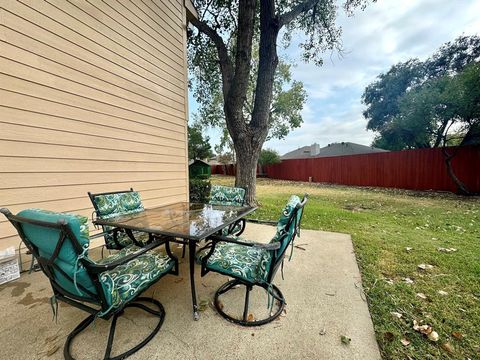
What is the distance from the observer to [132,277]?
4.74ft

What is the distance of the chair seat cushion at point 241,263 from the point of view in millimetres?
1526

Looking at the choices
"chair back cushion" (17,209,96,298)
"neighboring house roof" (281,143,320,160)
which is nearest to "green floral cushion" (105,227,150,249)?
"chair back cushion" (17,209,96,298)

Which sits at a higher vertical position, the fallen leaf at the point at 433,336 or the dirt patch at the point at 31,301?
the fallen leaf at the point at 433,336

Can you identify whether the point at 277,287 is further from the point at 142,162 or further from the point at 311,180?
the point at 311,180

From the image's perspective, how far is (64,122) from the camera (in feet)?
8.76

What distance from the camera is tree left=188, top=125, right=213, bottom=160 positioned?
20.0 metres

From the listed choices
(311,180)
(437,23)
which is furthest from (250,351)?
(311,180)

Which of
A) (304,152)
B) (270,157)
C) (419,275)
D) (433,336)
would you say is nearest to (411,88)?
(270,157)

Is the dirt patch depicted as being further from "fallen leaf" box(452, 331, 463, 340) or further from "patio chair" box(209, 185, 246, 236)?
"fallen leaf" box(452, 331, 463, 340)

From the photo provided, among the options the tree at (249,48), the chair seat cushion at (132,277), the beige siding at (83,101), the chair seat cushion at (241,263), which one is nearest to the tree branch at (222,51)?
the tree at (249,48)

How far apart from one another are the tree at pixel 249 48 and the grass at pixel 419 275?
2.02 m

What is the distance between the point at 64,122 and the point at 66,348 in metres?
2.53

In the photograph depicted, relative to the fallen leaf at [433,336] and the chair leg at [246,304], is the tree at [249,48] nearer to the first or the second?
the chair leg at [246,304]

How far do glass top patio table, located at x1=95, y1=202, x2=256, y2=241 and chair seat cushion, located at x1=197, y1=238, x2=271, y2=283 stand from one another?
253 mm
